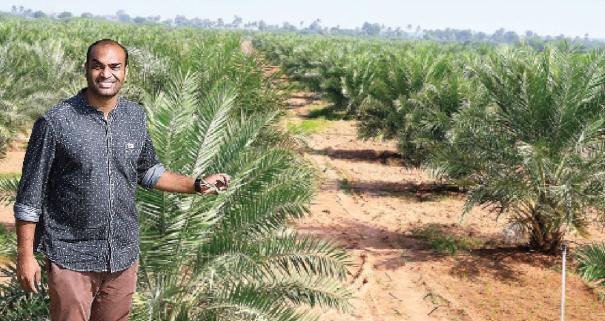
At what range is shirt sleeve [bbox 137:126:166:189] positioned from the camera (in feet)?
10.3

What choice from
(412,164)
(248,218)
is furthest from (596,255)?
(412,164)

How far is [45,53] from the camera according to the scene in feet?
42.3

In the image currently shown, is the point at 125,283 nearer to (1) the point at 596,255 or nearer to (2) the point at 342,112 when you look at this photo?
(1) the point at 596,255

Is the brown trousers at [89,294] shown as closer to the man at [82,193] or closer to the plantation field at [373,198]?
the man at [82,193]

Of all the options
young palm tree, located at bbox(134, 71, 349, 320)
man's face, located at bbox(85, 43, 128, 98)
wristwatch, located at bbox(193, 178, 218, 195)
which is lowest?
young palm tree, located at bbox(134, 71, 349, 320)

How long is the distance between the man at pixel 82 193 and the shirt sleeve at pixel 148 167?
169 millimetres

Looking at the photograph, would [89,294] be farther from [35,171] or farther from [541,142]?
[541,142]

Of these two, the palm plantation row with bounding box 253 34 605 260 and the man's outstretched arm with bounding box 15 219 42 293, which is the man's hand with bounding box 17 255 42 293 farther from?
the palm plantation row with bounding box 253 34 605 260

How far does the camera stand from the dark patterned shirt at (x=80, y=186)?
266cm

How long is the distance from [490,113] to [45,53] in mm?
9653

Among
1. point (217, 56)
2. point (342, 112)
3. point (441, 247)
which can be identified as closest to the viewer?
point (441, 247)

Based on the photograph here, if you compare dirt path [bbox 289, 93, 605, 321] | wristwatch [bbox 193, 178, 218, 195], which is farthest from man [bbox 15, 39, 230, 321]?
dirt path [bbox 289, 93, 605, 321]

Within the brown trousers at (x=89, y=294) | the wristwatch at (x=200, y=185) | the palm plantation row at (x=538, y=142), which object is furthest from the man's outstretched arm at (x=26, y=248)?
the palm plantation row at (x=538, y=142)

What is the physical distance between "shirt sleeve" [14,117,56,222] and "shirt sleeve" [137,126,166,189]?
55cm
